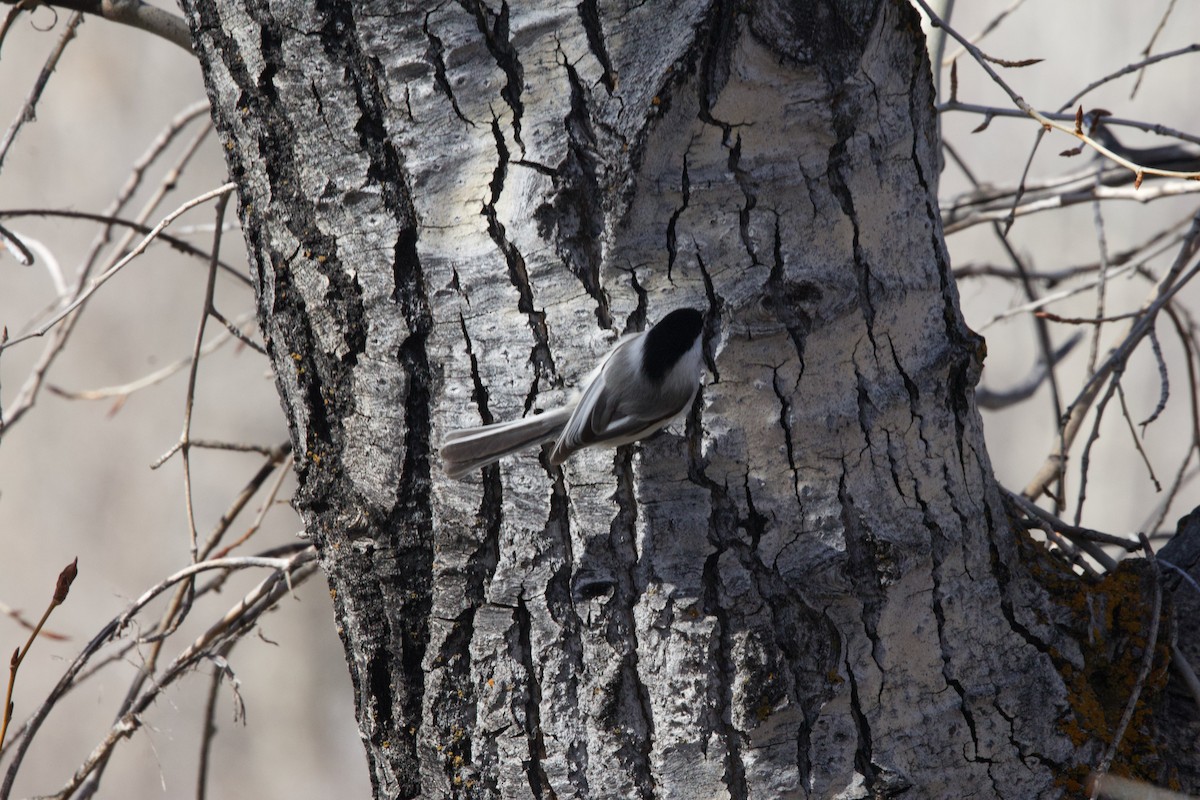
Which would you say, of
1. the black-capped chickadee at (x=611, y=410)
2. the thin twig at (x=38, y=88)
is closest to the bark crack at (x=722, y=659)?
the black-capped chickadee at (x=611, y=410)

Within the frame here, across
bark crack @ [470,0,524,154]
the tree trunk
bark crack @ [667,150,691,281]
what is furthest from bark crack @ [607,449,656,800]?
bark crack @ [470,0,524,154]

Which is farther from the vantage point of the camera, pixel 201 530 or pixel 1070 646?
pixel 201 530

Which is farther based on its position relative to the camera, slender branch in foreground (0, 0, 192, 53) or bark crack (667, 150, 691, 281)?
slender branch in foreground (0, 0, 192, 53)

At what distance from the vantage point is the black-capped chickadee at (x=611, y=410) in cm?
94

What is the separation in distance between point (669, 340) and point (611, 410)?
11 cm

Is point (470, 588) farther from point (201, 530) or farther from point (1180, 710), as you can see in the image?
point (201, 530)

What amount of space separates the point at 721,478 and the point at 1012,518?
47 centimetres

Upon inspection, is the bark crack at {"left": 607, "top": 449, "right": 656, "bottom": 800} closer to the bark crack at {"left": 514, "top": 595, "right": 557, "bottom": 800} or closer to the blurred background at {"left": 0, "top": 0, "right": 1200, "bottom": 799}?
the bark crack at {"left": 514, "top": 595, "right": 557, "bottom": 800}

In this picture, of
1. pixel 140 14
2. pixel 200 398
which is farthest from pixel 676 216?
pixel 200 398

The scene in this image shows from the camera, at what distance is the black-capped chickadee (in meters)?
0.94

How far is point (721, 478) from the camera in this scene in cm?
95

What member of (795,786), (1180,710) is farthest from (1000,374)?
(795,786)

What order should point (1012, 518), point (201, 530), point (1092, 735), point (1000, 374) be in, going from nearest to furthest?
point (1092, 735) < point (1012, 518) < point (201, 530) < point (1000, 374)

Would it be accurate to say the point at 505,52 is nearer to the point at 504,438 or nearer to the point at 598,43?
the point at 598,43
